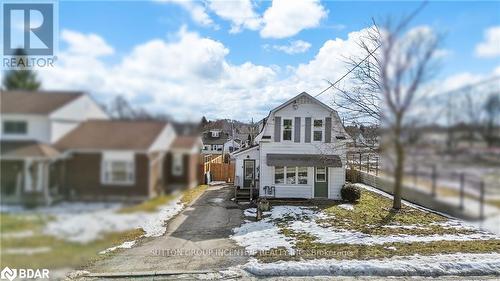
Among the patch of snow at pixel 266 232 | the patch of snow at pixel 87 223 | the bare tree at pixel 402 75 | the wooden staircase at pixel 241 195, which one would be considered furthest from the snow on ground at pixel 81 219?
the wooden staircase at pixel 241 195

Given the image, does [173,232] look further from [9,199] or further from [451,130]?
[451,130]

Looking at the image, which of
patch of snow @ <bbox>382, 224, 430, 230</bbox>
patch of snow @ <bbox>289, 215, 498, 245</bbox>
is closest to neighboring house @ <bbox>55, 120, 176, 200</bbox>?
patch of snow @ <bbox>289, 215, 498, 245</bbox>

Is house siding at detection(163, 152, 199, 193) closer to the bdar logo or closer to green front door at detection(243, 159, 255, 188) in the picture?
the bdar logo

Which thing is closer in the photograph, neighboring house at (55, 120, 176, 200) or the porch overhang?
neighboring house at (55, 120, 176, 200)

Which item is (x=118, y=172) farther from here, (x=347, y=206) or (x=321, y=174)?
(x=321, y=174)

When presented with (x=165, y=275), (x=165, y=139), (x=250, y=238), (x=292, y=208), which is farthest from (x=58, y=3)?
(x=292, y=208)

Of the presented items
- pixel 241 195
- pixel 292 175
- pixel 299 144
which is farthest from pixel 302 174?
pixel 241 195

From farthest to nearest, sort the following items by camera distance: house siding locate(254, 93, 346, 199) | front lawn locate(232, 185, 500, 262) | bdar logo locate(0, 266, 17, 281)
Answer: house siding locate(254, 93, 346, 199)
front lawn locate(232, 185, 500, 262)
bdar logo locate(0, 266, 17, 281)

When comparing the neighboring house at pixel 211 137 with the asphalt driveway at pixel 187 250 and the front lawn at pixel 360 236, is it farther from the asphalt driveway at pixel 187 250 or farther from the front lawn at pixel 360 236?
the front lawn at pixel 360 236

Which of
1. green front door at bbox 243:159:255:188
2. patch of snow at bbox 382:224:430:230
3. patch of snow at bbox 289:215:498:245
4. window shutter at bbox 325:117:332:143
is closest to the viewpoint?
patch of snow at bbox 289:215:498:245
